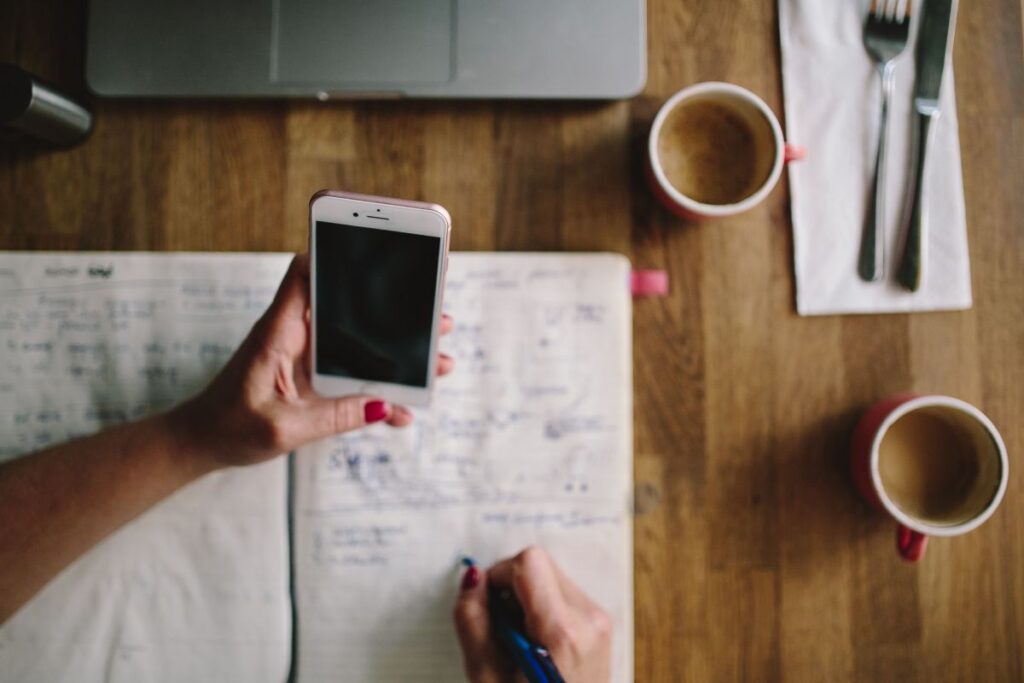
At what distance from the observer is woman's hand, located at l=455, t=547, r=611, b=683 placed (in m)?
0.49

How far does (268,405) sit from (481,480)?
188mm

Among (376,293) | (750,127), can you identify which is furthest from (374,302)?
(750,127)

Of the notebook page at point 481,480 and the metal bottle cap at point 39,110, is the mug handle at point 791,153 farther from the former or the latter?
the metal bottle cap at point 39,110

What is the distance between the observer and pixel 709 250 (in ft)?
1.92

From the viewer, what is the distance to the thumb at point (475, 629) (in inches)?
19.7

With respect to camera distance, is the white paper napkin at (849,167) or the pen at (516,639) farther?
the white paper napkin at (849,167)

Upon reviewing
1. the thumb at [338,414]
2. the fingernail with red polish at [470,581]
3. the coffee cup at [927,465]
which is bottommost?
the fingernail with red polish at [470,581]

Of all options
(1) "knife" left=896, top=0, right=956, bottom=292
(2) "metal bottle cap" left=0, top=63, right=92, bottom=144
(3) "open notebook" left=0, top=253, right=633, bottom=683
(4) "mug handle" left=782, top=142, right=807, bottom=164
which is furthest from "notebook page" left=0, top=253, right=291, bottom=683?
(1) "knife" left=896, top=0, right=956, bottom=292

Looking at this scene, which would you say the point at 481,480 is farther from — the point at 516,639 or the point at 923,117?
the point at 923,117

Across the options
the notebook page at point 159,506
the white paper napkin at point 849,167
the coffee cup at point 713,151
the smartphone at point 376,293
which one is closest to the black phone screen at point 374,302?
the smartphone at point 376,293

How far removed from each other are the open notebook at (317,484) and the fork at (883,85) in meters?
0.22

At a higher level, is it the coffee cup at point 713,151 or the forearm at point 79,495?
the coffee cup at point 713,151

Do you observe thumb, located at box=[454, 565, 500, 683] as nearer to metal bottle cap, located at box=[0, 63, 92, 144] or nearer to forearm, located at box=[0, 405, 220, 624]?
forearm, located at box=[0, 405, 220, 624]

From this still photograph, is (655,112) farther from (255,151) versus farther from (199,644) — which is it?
(199,644)
